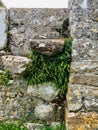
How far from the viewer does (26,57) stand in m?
6.48

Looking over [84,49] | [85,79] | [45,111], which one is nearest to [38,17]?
[84,49]

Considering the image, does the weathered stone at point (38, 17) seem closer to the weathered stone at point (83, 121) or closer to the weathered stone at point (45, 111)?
the weathered stone at point (45, 111)

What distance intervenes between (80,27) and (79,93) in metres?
0.93

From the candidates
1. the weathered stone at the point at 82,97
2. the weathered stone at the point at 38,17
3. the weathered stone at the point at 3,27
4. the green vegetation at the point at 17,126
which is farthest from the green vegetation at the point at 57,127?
the weathered stone at the point at 38,17

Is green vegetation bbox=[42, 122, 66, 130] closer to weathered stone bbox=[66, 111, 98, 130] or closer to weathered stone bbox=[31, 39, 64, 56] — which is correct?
weathered stone bbox=[66, 111, 98, 130]

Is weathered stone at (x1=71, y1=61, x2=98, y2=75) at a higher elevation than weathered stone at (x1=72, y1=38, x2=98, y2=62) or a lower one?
lower

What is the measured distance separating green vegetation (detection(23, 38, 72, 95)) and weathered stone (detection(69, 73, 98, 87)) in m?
0.64

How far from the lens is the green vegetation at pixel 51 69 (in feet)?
20.2

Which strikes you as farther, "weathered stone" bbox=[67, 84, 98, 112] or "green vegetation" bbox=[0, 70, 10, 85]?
"green vegetation" bbox=[0, 70, 10, 85]

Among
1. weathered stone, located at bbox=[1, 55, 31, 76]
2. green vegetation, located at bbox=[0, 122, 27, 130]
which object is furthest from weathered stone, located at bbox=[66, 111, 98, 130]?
weathered stone, located at bbox=[1, 55, 31, 76]

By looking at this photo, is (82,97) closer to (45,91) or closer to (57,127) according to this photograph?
(57,127)

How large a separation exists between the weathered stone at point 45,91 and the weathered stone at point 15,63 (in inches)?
13.3

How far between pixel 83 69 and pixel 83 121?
0.69 metres

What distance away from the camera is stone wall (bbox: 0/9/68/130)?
628 cm
